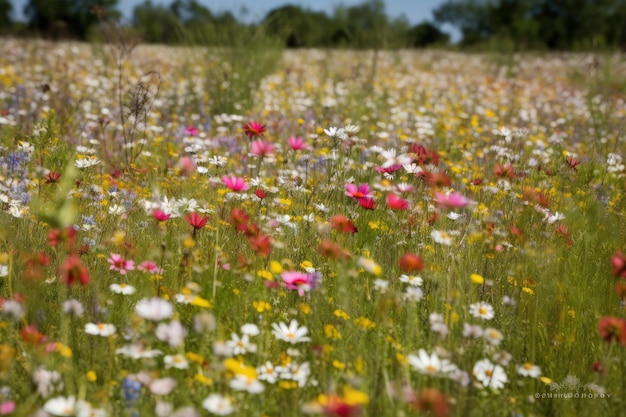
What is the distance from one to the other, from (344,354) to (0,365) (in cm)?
103

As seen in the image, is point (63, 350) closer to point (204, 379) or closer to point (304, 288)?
point (204, 379)

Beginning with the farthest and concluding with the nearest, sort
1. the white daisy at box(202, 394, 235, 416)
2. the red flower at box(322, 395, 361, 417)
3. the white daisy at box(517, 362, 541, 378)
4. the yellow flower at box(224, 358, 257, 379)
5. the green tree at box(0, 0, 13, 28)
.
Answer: the green tree at box(0, 0, 13, 28) → the white daisy at box(517, 362, 541, 378) → the yellow flower at box(224, 358, 257, 379) → the white daisy at box(202, 394, 235, 416) → the red flower at box(322, 395, 361, 417)

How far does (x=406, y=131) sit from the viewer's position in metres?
6.10

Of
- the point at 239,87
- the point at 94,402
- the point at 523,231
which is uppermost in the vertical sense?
the point at 239,87

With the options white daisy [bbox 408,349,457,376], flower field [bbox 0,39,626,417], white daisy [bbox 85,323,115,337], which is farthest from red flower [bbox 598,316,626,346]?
white daisy [bbox 85,323,115,337]

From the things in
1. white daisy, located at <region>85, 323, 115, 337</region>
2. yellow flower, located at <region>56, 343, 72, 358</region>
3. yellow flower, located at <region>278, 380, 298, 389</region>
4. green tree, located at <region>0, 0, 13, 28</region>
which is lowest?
yellow flower, located at <region>278, 380, 298, 389</region>

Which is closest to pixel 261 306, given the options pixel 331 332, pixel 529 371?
pixel 331 332

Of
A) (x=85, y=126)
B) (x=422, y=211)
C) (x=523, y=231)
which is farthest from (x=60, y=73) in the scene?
(x=523, y=231)

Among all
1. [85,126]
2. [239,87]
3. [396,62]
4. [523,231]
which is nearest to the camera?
[523,231]

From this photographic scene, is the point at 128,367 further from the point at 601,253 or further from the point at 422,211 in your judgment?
the point at 601,253

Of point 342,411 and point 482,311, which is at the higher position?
point 342,411

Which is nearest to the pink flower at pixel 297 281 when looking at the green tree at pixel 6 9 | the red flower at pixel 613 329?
the red flower at pixel 613 329

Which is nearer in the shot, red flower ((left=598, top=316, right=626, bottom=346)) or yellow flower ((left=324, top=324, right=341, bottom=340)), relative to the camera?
red flower ((left=598, top=316, right=626, bottom=346))

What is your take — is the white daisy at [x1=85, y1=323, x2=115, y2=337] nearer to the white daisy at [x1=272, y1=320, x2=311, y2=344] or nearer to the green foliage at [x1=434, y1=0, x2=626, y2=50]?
the white daisy at [x1=272, y1=320, x2=311, y2=344]
